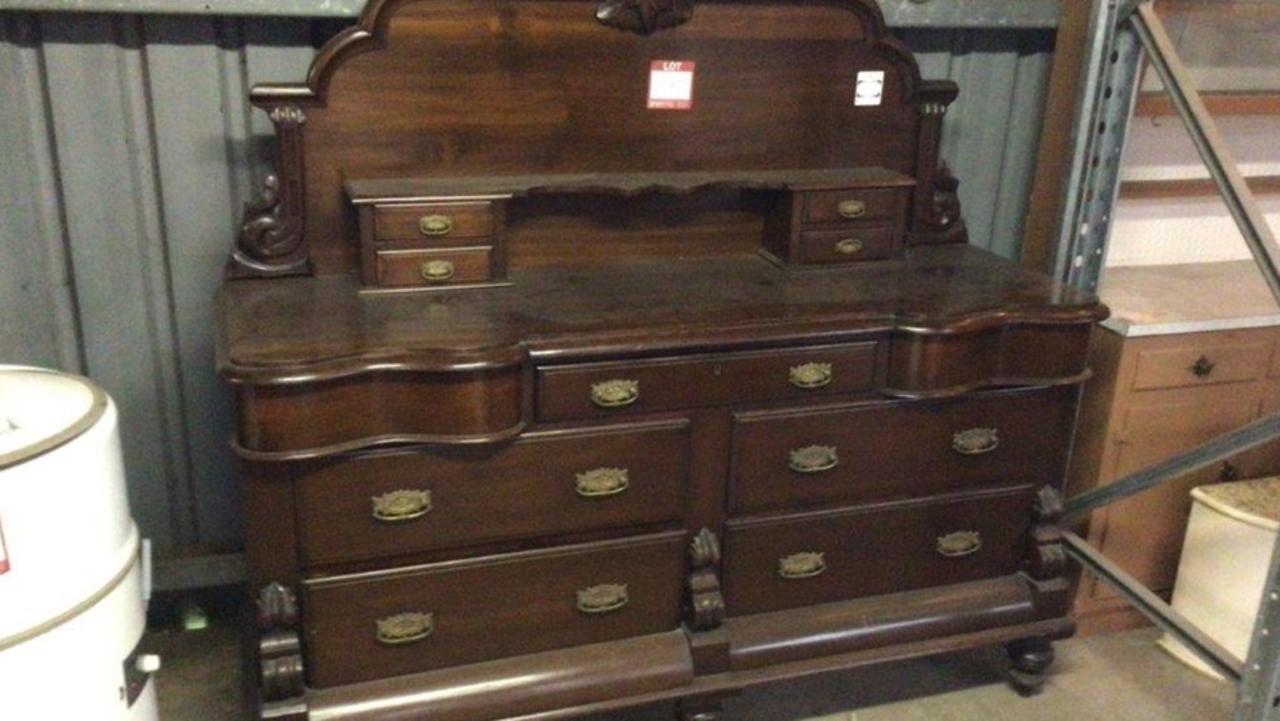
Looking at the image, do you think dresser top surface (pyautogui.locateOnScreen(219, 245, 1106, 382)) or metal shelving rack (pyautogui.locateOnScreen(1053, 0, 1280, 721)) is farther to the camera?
metal shelving rack (pyautogui.locateOnScreen(1053, 0, 1280, 721))

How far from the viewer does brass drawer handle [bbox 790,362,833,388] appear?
203cm

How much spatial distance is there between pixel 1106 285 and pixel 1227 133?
597 millimetres

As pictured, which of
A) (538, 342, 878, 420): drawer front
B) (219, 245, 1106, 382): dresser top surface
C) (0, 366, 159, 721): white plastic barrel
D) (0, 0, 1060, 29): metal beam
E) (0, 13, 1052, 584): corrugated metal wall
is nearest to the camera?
(0, 366, 159, 721): white plastic barrel

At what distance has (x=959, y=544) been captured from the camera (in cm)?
231

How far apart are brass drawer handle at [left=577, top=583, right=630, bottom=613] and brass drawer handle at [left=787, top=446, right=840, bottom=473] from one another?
0.40 metres

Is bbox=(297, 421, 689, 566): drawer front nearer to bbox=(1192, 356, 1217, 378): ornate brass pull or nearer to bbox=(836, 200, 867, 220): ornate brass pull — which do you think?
bbox=(836, 200, 867, 220): ornate brass pull

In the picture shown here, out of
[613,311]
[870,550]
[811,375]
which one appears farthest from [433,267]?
[870,550]

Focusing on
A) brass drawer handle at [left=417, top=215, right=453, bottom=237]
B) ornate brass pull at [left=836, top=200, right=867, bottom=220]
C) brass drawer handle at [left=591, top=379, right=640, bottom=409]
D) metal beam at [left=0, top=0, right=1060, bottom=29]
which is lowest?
brass drawer handle at [left=591, top=379, right=640, bottom=409]

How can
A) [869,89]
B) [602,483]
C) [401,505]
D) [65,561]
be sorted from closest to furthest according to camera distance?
[65,561]
[401,505]
[602,483]
[869,89]

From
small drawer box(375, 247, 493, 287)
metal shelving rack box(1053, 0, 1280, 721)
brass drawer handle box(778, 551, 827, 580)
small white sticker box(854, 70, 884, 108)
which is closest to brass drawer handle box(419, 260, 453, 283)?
small drawer box(375, 247, 493, 287)

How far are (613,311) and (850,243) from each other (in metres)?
0.64

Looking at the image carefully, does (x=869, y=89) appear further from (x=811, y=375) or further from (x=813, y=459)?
(x=813, y=459)

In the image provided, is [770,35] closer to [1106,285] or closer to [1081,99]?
[1081,99]

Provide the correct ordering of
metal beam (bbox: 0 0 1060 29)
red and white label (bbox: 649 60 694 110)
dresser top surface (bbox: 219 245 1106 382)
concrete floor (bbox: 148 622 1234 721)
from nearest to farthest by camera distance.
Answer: dresser top surface (bbox: 219 245 1106 382) → metal beam (bbox: 0 0 1060 29) → red and white label (bbox: 649 60 694 110) → concrete floor (bbox: 148 622 1234 721)
